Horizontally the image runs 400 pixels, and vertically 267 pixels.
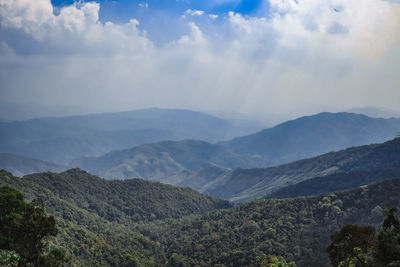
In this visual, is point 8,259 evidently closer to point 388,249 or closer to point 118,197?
point 388,249

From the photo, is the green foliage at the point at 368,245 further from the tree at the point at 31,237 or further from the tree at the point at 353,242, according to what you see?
the tree at the point at 31,237

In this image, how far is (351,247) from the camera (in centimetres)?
3269

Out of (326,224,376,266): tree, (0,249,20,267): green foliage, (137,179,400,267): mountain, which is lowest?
(137,179,400,267): mountain

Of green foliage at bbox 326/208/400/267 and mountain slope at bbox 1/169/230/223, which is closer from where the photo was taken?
green foliage at bbox 326/208/400/267

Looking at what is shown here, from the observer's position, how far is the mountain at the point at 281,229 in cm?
7981

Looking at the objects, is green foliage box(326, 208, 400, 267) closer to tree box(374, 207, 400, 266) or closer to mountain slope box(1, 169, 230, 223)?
tree box(374, 207, 400, 266)

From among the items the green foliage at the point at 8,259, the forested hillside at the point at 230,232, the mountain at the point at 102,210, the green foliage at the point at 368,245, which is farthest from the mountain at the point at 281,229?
the green foliage at the point at 8,259

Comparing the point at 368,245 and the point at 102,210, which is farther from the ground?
the point at 102,210

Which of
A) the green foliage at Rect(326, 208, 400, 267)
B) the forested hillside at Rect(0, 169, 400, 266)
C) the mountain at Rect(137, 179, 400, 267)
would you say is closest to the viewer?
the green foliage at Rect(326, 208, 400, 267)

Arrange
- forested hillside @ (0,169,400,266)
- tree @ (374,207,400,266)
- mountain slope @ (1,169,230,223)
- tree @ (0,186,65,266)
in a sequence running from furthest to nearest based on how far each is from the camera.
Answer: mountain slope @ (1,169,230,223) < forested hillside @ (0,169,400,266) < tree @ (0,186,65,266) < tree @ (374,207,400,266)

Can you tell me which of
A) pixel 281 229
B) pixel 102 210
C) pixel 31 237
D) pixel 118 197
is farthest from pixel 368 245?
pixel 118 197

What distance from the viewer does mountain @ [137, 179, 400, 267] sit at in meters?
79.8

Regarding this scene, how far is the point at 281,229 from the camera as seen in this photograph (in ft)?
303

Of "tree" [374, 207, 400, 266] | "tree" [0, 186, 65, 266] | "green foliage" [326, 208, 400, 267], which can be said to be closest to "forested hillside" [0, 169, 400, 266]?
"green foliage" [326, 208, 400, 267]
